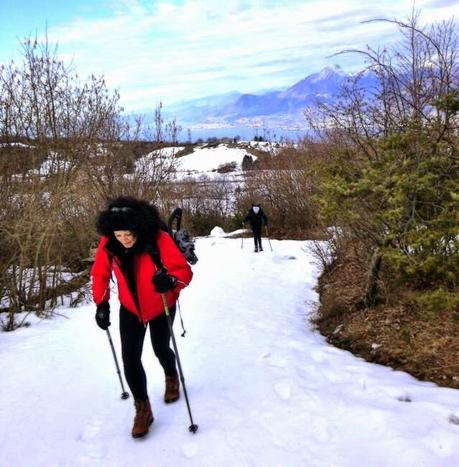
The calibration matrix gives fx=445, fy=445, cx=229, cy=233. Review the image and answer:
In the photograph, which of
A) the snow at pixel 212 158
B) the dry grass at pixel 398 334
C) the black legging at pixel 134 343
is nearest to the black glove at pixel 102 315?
the black legging at pixel 134 343

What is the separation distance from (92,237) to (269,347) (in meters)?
7.68

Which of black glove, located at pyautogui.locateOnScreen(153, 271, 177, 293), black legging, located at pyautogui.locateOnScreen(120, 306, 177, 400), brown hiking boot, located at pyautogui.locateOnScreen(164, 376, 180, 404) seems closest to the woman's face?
black glove, located at pyautogui.locateOnScreen(153, 271, 177, 293)

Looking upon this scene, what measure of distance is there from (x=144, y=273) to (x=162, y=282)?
0.90ft

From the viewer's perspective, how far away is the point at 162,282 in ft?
11.3

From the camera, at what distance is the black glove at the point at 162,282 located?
135 inches

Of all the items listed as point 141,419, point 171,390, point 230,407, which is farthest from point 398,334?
point 141,419

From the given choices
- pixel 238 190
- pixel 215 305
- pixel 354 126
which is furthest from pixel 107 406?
pixel 238 190

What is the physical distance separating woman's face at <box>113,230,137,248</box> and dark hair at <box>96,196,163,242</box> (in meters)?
0.03

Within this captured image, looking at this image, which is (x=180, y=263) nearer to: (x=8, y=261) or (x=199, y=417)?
(x=199, y=417)

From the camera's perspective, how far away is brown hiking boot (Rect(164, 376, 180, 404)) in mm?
4230

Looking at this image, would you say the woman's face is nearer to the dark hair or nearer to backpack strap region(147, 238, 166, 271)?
the dark hair

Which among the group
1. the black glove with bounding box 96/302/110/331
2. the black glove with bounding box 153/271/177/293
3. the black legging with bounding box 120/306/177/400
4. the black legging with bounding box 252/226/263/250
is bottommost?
the black legging with bounding box 252/226/263/250

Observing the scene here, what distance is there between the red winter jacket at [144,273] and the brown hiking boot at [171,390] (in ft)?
2.78

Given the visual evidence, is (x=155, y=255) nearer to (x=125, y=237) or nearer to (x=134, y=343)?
(x=125, y=237)
